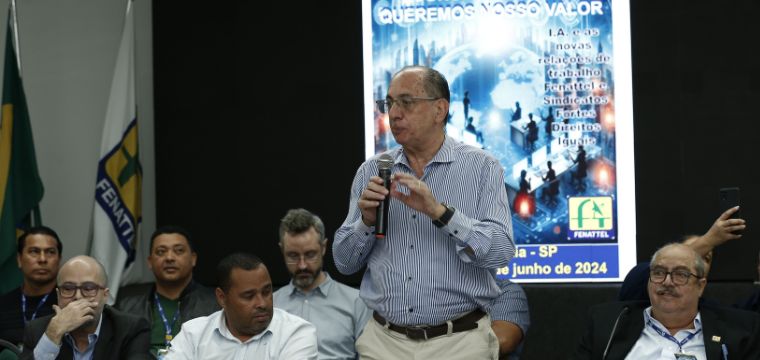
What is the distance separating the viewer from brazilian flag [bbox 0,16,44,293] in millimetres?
5340

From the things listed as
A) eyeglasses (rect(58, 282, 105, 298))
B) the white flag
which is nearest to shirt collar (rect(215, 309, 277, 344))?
eyeglasses (rect(58, 282, 105, 298))

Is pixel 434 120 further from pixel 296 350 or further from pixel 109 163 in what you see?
pixel 109 163

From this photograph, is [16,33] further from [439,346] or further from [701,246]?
[701,246]

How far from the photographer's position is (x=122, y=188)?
5.45m

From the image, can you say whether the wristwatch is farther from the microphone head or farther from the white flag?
the white flag

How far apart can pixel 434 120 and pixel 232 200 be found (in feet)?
8.36

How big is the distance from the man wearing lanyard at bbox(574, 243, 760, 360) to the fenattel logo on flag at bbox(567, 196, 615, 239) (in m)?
1.31

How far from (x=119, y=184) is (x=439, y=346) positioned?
113 inches

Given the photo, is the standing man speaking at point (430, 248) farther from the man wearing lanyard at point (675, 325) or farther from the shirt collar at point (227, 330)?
the man wearing lanyard at point (675, 325)

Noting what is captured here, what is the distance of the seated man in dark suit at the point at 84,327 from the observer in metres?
3.74

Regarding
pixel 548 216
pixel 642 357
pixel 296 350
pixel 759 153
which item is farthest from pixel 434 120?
pixel 759 153

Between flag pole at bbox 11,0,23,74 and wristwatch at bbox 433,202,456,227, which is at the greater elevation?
flag pole at bbox 11,0,23,74

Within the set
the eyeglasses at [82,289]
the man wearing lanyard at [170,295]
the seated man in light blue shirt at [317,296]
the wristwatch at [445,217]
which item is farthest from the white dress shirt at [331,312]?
the wristwatch at [445,217]

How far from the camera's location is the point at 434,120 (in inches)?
128
